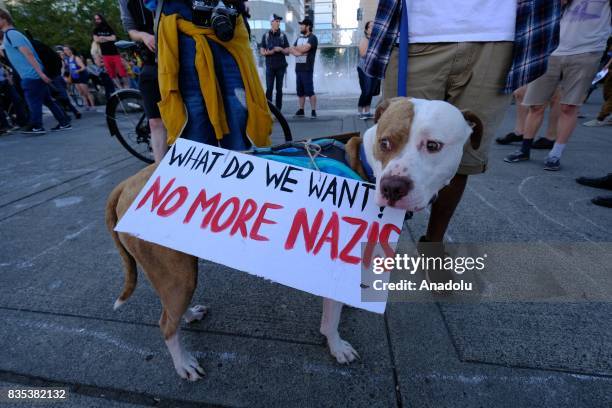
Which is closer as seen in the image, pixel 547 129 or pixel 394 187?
pixel 394 187

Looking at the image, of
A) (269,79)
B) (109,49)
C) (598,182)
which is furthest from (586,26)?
(109,49)

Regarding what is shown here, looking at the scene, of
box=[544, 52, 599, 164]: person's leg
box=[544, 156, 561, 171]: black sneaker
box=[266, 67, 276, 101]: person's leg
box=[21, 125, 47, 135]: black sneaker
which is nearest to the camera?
box=[544, 52, 599, 164]: person's leg

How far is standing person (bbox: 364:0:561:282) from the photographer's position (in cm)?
148

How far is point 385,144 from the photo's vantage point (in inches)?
50.2

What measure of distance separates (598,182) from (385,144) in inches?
139

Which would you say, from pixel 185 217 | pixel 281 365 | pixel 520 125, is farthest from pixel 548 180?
pixel 185 217

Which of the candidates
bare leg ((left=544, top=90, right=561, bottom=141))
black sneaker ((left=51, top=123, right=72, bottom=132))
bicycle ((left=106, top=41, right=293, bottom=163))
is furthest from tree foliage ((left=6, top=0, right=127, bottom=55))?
bare leg ((left=544, top=90, right=561, bottom=141))

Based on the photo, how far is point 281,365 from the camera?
5.04ft

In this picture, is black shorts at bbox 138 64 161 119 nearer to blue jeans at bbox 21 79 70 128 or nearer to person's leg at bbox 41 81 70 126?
blue jeans at bbox 21 79 70 128

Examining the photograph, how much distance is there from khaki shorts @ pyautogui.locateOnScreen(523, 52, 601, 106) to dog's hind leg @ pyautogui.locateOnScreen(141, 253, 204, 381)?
413 cm

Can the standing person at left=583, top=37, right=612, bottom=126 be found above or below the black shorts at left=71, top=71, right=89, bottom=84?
below

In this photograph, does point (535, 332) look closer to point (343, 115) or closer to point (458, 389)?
point (458, 389)

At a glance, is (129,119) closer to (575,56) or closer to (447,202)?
(447,202)

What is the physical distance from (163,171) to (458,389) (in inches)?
65.6
